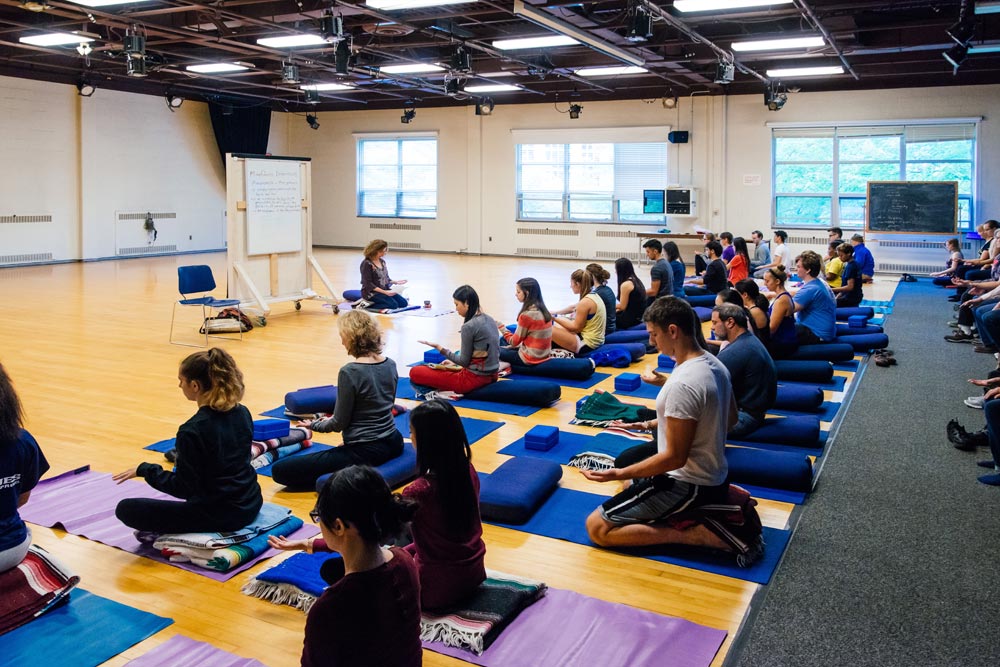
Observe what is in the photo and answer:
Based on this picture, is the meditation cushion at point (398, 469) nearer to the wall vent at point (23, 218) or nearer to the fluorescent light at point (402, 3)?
the fluorescent light at point (402, 3)

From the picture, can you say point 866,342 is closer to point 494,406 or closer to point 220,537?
point 494,406

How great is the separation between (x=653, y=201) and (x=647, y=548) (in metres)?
14.0

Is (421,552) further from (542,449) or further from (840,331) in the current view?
(840,331)

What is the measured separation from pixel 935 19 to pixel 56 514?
1072 centimetres

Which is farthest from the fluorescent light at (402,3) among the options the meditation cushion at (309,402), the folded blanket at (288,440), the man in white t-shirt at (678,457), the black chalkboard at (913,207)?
the black chalkboard at (913,207)

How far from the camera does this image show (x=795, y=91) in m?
15.9

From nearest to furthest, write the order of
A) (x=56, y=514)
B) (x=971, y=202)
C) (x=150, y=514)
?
(x=150, y=514) → (x=56, y=514) → (x=971, y=202)

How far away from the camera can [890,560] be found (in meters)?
3.63

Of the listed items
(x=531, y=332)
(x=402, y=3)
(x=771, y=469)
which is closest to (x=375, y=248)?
(x=402, y=3)

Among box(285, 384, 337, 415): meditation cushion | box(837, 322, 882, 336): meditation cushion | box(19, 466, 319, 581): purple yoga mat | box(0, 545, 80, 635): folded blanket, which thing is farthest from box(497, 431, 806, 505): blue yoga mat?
box(837, 322, 882, 336): meditation cushion

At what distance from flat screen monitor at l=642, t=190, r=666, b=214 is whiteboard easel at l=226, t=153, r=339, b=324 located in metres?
8.22

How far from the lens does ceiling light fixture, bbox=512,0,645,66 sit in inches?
358

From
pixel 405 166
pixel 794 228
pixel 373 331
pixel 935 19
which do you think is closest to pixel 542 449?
pixel 373 331

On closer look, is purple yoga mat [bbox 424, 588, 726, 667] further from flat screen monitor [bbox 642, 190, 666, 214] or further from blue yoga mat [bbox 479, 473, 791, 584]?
flat screen monitor [bbox 642, 190, 666, 214]
